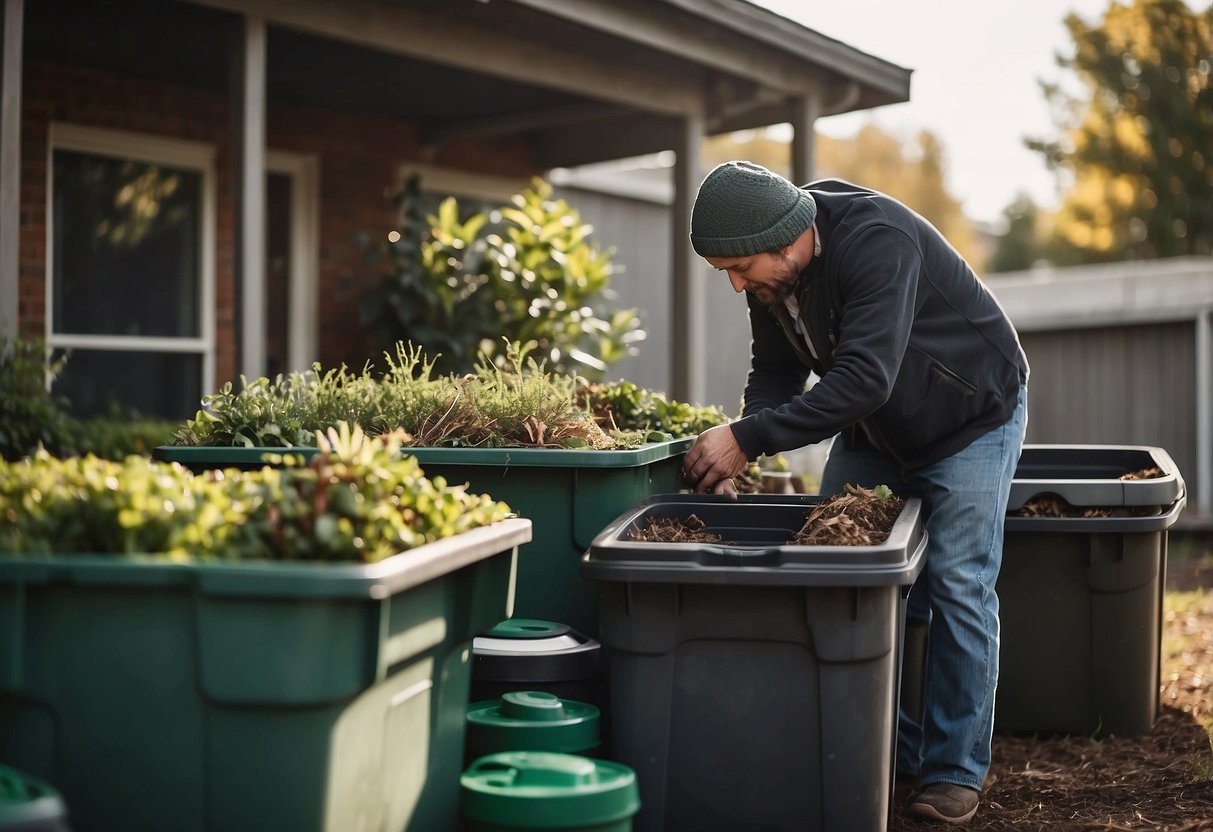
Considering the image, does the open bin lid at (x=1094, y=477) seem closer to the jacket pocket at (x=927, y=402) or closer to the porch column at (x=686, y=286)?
the jacket pocket at (x=927, y=402)

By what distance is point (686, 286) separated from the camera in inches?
311

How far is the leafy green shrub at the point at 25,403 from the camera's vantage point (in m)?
5.07

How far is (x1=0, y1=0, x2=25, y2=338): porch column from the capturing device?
482cm

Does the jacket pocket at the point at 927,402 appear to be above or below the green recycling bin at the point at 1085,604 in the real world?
above

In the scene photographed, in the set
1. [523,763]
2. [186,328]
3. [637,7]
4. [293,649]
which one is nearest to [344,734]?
[293,649]

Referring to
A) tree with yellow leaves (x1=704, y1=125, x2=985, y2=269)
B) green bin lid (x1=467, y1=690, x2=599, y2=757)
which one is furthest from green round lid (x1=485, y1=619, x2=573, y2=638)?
tree with yellow leaves (x1=704, y1=125, x2=985, y2=269)

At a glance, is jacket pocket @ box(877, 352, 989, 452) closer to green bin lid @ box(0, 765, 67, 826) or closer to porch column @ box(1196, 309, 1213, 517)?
green bin lid @ box(0, 765, 67, 826)

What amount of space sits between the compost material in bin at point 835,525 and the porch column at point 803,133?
16.6 feet

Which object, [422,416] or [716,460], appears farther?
[422,416]

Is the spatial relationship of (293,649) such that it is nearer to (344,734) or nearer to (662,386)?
(344,734)

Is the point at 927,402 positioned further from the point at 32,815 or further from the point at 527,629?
the point at 32,815

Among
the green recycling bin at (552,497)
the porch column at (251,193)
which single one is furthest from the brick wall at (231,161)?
the green recycling bin at (552,497)

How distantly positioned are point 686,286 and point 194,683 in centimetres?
605

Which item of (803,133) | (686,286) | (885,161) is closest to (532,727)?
(686,286)
